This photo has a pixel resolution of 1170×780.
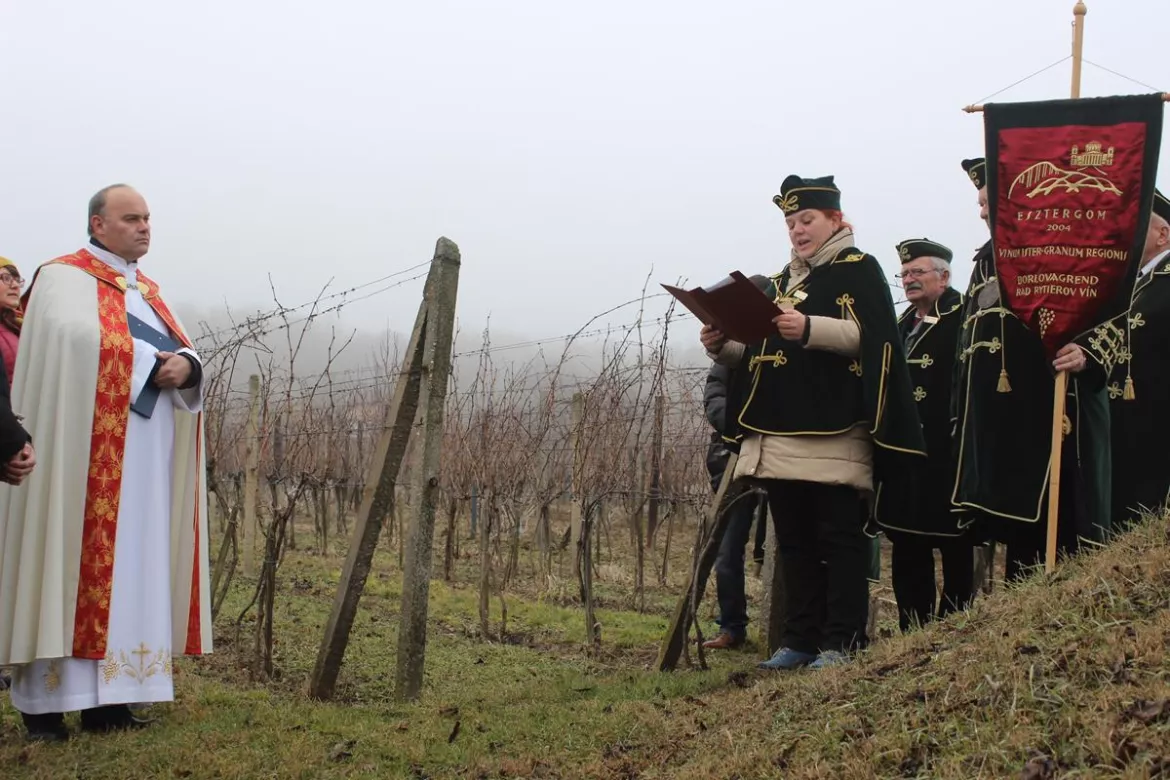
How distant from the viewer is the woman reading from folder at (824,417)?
4.10 meters

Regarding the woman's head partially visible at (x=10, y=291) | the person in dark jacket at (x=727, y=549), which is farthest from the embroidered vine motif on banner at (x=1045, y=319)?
the woman's head partially visible at (x=10, y=291)

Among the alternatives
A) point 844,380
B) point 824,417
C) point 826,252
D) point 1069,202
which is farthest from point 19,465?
point 1069,202

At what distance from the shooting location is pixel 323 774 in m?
3.48

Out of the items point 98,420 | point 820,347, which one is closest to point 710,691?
point 820,347

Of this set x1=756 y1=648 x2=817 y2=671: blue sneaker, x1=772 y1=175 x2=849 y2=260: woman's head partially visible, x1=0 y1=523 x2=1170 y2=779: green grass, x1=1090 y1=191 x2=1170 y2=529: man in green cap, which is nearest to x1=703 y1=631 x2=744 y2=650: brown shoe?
x1=0 y1=523 x2=1170 y2=779: green grass

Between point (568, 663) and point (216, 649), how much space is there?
6.71 feet

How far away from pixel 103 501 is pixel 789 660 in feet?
8.70

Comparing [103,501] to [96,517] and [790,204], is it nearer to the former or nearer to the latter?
[96,517]

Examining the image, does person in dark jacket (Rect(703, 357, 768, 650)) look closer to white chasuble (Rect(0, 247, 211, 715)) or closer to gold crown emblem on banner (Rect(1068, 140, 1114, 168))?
gold crown emblem on banner (Rect(1068, 140, 1114, 168))

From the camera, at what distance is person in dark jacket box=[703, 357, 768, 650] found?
6.03 meters

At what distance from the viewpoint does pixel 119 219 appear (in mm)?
4316

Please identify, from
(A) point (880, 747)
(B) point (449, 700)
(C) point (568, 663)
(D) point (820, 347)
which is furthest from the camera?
(C) point (568, 663)

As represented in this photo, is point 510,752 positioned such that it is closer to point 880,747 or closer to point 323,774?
point 323,774

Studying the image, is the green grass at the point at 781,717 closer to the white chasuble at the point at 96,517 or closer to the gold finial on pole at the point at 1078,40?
the white chasuble at the point at 96,517
